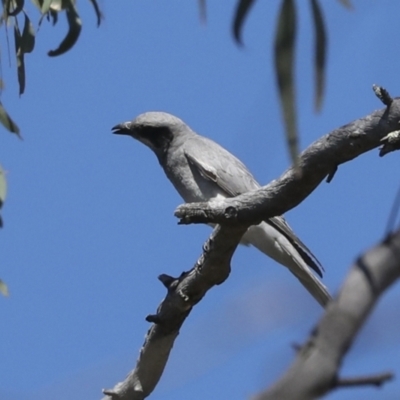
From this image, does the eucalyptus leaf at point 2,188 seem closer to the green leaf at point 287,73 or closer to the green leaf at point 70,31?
the green leaf at point 70,31

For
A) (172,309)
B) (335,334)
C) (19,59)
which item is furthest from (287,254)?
(335,334)

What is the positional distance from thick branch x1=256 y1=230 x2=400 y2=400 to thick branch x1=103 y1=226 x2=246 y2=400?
9.27 ft

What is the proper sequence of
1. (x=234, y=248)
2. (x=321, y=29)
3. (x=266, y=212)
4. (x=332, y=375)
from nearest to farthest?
(x=332, y=375)
(x=321, y=29)
(x=266, y=212)
(x=234, y=248)

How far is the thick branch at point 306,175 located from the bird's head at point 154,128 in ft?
9.23

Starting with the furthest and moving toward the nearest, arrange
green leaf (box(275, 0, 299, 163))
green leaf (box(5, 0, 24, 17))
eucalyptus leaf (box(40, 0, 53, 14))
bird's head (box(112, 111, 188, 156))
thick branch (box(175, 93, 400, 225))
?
bird's head (box(112, 111, 188, 156)) < green leaf (box(5, 0, 24, 17)) < eucalyptus leaf (box(40, 0, 53, 14)) < thick branch (box(175, 93, 400, 225)) < green leaf (box(275, 0, 299, 163))

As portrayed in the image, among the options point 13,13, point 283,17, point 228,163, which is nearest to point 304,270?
point 228,163

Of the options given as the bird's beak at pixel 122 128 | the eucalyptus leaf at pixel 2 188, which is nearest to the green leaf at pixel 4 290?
the eucalyptus leaf at pixel 2 188

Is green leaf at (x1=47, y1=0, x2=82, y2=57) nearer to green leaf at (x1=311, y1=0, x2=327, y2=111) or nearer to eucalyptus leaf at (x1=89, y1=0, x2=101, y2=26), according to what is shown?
eucalyptus leaf at (x1=89, y1=0, x2=101, y2=26)

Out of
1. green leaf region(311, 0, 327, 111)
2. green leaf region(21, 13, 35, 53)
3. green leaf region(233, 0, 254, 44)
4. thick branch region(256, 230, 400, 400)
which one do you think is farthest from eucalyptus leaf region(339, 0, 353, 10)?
green leaf region(21, 13, 35, 53)

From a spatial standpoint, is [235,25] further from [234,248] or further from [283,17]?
[234,248]

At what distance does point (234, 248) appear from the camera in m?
4.39

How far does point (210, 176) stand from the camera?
6133mm

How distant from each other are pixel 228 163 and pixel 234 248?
2.01 metres

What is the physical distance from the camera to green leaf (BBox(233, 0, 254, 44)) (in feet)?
7.32
